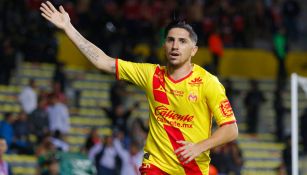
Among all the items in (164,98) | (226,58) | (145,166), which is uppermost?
(226,58)

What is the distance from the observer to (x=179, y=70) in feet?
30.8

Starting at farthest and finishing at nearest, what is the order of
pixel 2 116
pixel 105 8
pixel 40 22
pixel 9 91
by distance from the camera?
pixel 105 8, pixel 40 22, pixel 9 91, pixel 2 116

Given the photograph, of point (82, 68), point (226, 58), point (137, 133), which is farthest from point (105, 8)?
point (137, 133)

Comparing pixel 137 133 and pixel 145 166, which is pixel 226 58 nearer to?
pixel 137 133

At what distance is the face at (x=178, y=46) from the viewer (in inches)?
363

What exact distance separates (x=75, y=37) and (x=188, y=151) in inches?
64.6

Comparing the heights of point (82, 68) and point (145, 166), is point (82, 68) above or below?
above

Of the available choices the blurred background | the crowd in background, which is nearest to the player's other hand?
the blurred background

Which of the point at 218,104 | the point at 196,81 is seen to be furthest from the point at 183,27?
the point at 218,104

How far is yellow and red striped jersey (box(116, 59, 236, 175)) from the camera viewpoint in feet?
30.4

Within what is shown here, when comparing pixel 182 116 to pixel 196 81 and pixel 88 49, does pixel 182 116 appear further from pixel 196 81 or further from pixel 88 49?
pixel 88 49

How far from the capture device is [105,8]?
27562mm

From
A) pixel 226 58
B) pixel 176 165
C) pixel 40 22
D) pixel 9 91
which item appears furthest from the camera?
pixel 226 58

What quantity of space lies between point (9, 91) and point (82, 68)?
366 cm
